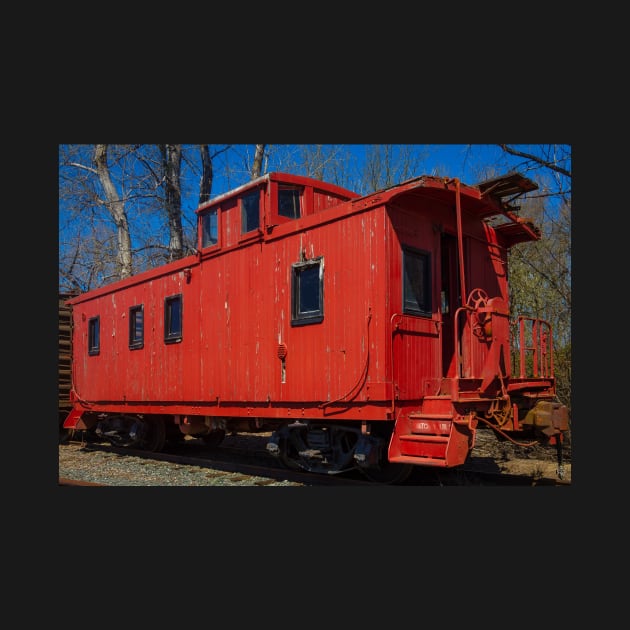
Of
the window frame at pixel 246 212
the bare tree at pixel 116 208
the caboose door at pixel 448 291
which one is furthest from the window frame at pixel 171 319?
the bare tree at pixel 116 208

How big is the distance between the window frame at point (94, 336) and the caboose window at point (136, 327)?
5.84 feet

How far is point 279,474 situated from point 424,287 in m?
3.65

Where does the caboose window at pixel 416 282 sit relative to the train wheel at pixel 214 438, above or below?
above

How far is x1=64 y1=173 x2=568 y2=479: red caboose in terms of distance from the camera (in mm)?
7102

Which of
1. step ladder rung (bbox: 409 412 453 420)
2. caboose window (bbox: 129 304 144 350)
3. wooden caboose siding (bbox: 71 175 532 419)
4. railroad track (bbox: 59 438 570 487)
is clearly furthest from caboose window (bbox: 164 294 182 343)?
step ladder rung (bbox: 409 412 453 420)

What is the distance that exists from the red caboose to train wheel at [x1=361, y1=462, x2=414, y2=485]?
0.07 feet

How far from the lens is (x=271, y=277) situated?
8578 mm

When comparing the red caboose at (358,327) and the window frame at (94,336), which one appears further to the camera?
the window frame at (94,336)

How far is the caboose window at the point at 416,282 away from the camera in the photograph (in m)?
7.42

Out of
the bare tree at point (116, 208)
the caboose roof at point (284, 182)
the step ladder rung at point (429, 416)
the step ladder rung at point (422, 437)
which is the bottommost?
the step ladder rung at point (422, 437)

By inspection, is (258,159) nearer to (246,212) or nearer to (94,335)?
(94,335)

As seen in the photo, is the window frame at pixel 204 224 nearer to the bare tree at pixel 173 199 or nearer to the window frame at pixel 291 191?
the window frame at pixel 291 191

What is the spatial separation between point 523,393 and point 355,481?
2.77 metres

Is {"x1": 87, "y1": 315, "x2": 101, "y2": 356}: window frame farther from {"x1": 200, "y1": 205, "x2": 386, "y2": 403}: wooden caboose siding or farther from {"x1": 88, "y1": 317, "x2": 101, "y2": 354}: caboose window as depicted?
{"x1": 200, "y1": 205, "x2": 386, "y2": 403}: wooden caboose siding
